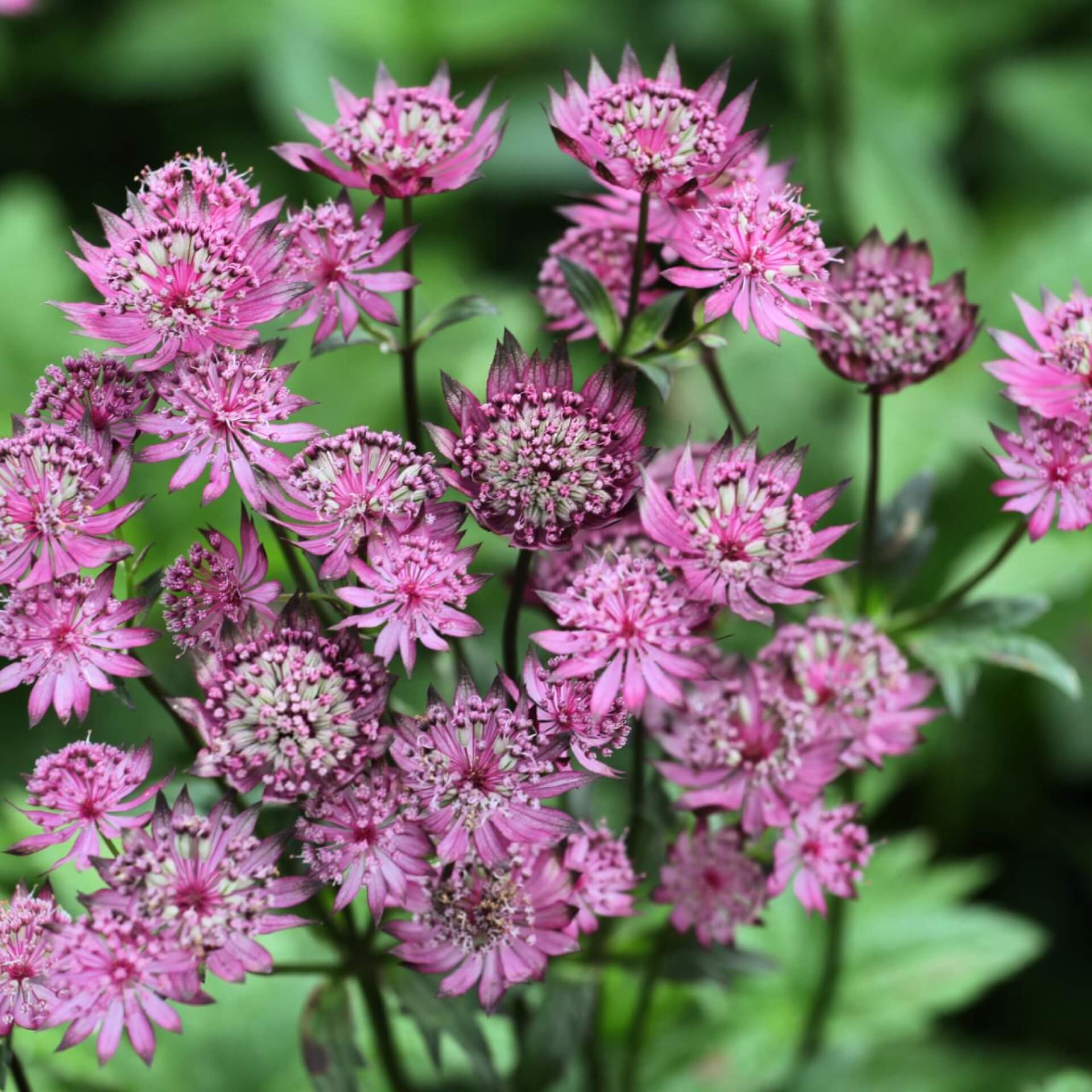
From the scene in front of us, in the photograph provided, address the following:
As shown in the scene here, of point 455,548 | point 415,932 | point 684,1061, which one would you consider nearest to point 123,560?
point 455,548

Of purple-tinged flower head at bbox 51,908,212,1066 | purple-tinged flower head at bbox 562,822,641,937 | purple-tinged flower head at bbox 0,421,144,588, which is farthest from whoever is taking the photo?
purple-tinged flower head at bbox 562,822,641,937

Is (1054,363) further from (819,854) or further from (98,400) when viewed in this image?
(98,400)

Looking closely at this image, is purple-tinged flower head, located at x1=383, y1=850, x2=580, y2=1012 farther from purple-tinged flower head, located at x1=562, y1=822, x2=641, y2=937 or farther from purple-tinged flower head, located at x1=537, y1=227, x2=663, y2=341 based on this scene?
purple-tinged flower head, located at x1=537, y1=227, x2=663, y2=341

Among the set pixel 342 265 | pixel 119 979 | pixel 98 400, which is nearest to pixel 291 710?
pixel 119 979

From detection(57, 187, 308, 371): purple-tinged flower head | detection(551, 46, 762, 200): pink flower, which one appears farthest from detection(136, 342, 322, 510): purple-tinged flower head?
detection(551, 46, 762, 200): pink flower

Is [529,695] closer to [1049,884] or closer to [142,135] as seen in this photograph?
[1049,884]

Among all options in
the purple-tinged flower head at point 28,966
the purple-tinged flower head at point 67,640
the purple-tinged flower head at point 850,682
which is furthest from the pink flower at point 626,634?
the purple-tinged flower head at point 28,966
